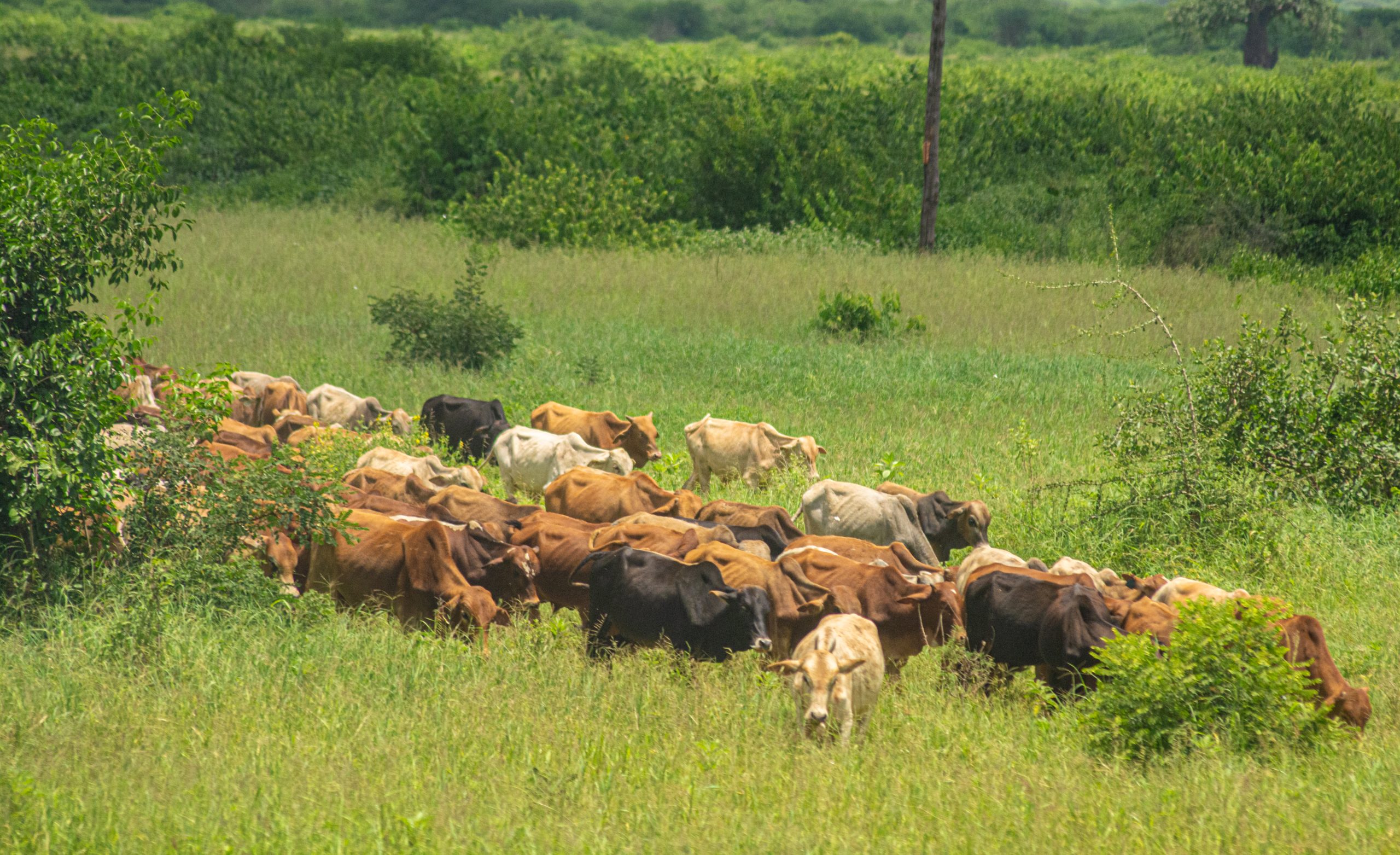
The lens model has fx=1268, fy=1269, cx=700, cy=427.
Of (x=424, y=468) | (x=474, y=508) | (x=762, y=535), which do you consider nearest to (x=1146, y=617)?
(x=762, y=535)

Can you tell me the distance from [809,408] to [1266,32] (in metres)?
45.0

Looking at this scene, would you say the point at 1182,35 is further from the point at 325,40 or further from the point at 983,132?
the point at 325,40

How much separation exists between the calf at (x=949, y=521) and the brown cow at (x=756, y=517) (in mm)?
927

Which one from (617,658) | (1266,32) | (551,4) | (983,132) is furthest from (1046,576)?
(551,4)

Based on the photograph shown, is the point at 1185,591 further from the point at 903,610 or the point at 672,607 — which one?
the point at 672,607

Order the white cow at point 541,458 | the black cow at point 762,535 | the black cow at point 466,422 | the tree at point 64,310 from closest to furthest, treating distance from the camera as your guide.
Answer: the tree at point 64,310, the black cow at point 762,535, the white cow at point 541,458, the black cow at point 466,422

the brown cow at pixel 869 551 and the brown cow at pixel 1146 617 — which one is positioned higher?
the brown cow at pixel 1146 617

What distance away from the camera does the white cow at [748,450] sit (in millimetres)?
10516

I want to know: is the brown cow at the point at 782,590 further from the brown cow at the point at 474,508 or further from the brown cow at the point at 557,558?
the brown cow at the point at 474,508

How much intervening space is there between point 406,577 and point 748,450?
386 centimetres

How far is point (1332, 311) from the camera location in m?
19.1

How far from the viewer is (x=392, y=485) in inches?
364

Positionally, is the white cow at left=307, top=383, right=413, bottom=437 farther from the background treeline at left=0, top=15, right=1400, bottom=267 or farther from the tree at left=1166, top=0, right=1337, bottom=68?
the tree at left=1166, top=0, right=1337, bottom=68

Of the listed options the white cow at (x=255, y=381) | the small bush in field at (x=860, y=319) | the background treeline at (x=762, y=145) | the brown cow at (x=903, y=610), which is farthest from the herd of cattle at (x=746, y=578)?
the background treeline at (x=762, y=145)
